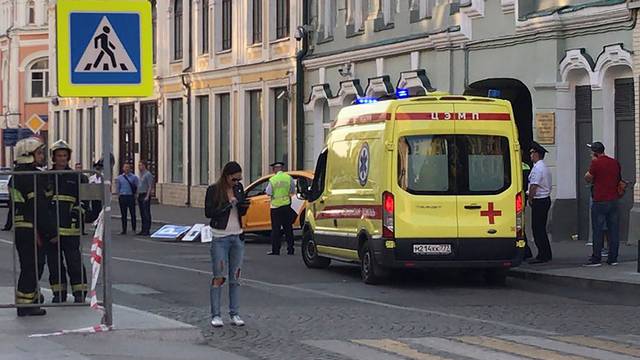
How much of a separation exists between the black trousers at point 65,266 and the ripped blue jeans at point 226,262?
1.45 meters

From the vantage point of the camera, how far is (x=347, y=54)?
33.7 meters

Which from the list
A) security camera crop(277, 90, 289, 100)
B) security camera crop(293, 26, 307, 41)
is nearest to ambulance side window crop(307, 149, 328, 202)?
security camera crop(293, 26, 307, 41)

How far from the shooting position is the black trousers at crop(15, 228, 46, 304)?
43.4ft

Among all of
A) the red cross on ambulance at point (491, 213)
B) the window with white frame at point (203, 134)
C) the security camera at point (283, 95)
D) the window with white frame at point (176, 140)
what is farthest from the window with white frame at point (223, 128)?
the red cross on ambulance at point (491, 213)

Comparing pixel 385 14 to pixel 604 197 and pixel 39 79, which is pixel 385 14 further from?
pixel 39 79

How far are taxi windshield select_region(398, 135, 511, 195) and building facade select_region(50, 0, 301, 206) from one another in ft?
64.2

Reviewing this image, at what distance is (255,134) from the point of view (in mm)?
40031

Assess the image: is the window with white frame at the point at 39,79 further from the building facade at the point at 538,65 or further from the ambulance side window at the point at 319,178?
the ambulance side window at the point at 319,178

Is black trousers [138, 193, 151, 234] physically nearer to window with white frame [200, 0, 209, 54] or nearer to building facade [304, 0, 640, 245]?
building facade [304, 0, 640, 245]

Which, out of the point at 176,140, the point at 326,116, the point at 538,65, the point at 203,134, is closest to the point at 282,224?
the point at 538,65

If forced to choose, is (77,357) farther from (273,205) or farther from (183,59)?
(183,59)

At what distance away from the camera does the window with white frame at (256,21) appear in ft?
130

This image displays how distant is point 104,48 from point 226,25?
30.6 m

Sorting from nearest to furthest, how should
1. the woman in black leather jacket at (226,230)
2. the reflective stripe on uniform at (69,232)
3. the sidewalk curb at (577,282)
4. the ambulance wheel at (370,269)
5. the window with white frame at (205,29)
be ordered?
the woman in black leather jacket at (226,230), the reflective stripe on uniform at (69,232), the sidewalk curb at (577,282), the ambulance wheel at (370,269), the window with white frame at (205,29)
